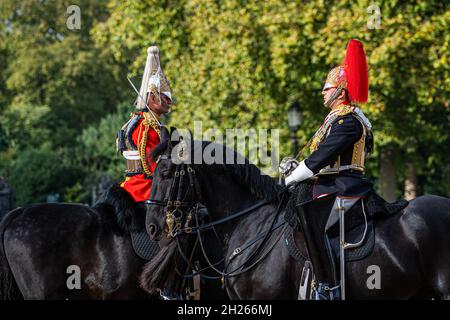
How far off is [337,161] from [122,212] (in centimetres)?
242

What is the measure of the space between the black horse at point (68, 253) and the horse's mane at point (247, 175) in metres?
1.29

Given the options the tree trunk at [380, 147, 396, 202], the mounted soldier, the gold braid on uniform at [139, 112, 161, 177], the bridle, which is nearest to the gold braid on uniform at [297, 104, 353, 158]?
the mounted soldier

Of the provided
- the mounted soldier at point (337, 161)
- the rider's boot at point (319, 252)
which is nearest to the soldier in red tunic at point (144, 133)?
the mounted soldier at point (337, 161)

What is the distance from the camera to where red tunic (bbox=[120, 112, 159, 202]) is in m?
9.69

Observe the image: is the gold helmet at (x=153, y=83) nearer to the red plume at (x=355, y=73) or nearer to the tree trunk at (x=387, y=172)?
the red plume at (x=355, y=73)

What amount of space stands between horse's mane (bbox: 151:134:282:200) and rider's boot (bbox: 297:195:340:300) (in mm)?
568

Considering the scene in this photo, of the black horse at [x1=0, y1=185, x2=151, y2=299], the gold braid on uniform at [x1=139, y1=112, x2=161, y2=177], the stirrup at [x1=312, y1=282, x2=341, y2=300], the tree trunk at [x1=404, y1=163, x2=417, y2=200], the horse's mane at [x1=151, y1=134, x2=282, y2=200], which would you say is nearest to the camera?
the stirrup at [x1=312, y1=282, x2=341, y2=300]

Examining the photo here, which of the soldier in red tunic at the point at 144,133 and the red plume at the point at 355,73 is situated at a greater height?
the red plume at the point at 355,73

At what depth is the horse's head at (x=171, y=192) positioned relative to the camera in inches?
335

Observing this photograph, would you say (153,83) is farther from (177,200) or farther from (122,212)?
(177,200)

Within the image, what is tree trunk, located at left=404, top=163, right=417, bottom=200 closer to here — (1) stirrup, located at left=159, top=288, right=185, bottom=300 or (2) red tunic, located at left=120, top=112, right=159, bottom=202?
(2) red tunic, located at left=120, top=112, right=159, bottom=202

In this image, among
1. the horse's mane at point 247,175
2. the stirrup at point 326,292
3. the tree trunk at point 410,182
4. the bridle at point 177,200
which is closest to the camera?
the stirrup at point 326,292

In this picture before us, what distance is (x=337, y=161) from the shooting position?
28.1ft

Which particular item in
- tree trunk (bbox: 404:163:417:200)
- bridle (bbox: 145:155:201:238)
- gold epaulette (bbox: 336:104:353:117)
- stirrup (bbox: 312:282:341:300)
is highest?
gold epaulette (bbox: 336:104:353:117)
